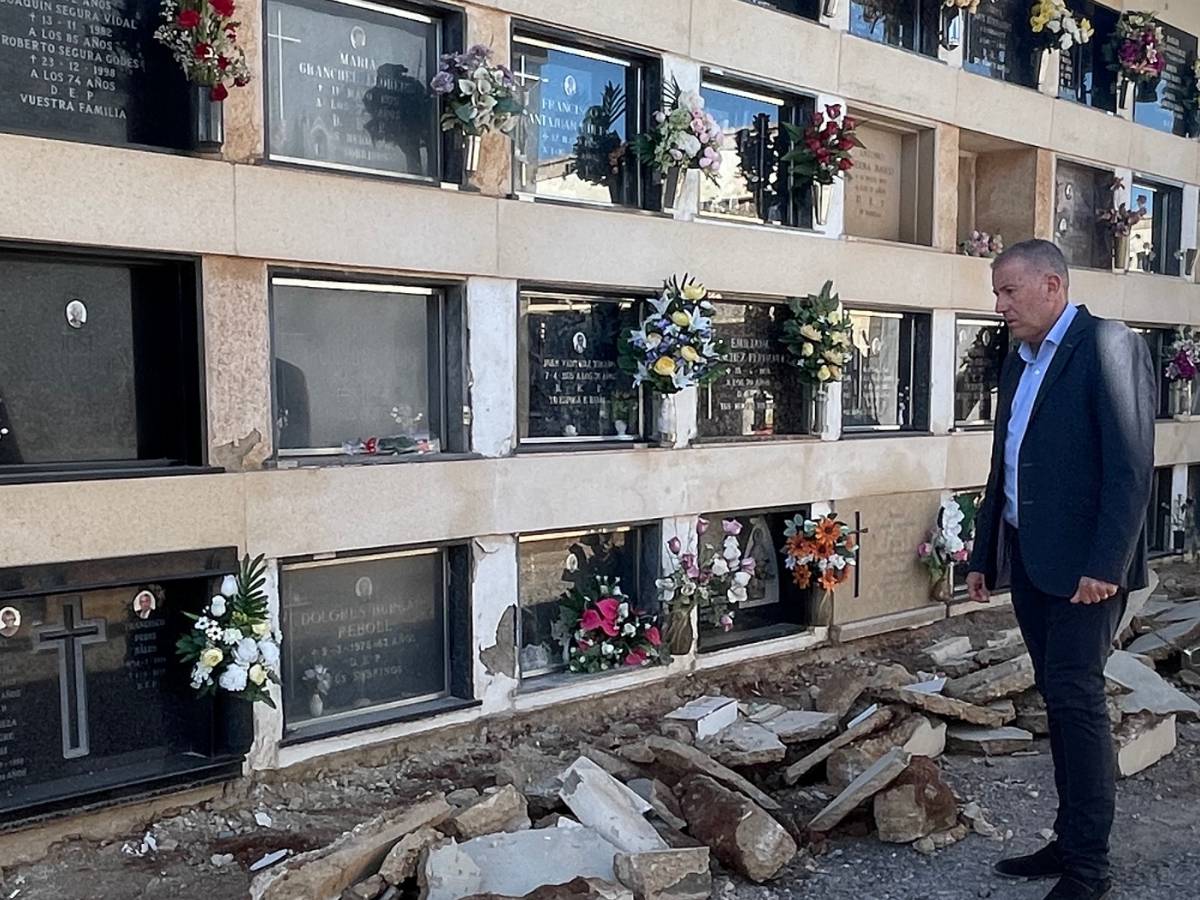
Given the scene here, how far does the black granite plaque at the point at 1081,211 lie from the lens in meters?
7.75

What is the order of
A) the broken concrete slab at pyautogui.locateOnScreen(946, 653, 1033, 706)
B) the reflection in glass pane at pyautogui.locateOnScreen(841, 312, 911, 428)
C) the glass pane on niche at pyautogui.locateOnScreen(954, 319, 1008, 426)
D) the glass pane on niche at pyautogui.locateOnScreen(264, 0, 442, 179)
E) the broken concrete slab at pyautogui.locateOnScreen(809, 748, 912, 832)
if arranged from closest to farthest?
the broken concrete slab at pyautogui.locateOnScreen(809, 748, 912, 832), the glass pane on niche at pyautogui.locateOnScreen(264, 0, 442, 179), the broken concrete slab at pyautogui.locateOnScreen(946, 653, 1033, 706), the reflection in glass pane at pyautogui.locateOnScreen(841, 312, 911, 428), the glass pane on niche at pyautogui.locateOnScreen(954, 319, 1008, 426)

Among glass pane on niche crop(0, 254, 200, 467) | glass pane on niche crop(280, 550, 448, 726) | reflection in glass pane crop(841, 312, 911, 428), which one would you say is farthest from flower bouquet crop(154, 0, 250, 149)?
reflection in glass pane crop(841, 312, 911, 428)

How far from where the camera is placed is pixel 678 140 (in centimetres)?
488

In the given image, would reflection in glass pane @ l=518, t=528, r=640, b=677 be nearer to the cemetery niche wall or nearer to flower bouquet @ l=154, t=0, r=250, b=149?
the cemetery niche wall

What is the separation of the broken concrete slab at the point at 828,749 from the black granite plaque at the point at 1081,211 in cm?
506

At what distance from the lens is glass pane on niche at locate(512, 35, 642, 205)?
184 inches

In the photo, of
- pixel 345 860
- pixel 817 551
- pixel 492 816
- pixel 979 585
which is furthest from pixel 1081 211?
pixel 345 860

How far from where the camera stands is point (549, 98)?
4.76 meters

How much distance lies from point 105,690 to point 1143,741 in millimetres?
3946

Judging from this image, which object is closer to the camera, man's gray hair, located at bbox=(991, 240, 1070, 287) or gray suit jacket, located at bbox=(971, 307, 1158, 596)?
gray suit jacket, located at bbox=(971, 307, 1158, 596)

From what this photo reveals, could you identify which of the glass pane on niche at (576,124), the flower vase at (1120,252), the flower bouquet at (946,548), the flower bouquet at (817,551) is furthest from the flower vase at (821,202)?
the flower vase at (1120,252)

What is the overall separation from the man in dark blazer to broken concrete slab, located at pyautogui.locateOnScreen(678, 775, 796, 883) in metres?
0.73

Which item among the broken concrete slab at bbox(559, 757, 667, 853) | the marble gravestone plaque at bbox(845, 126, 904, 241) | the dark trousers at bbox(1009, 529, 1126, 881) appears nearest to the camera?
the dark trousers at bbox(1009, 529, 1126, 881)

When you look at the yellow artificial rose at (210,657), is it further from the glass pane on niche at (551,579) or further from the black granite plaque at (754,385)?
the black granite plaque at (754,385)
